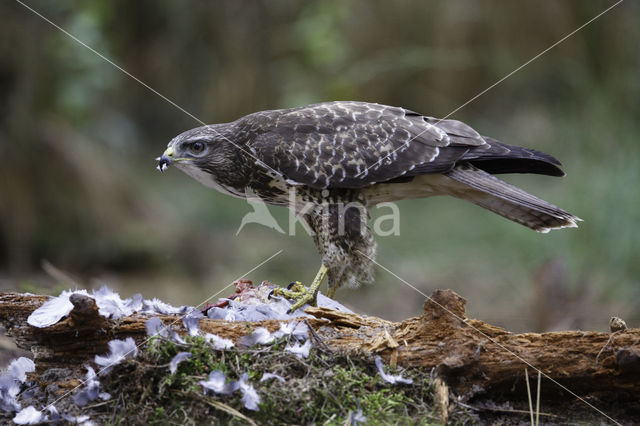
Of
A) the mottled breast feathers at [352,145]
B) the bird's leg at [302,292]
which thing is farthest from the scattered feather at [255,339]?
the mottled breast feathers at [352,145]

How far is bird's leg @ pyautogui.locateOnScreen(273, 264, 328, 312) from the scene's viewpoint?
11.0 ft

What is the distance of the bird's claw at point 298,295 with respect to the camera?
3314mm

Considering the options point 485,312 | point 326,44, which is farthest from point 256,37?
point 485,312

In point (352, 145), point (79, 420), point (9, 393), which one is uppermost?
point (352, 145)

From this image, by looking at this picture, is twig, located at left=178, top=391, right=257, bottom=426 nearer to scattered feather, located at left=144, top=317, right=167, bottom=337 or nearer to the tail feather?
scattered feather, located at left=144, top=317, right=167, bottom=337

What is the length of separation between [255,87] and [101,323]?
8.56 metres

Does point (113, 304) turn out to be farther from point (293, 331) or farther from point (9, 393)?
point (293, 331)

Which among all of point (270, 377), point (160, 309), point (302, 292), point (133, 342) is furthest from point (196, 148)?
point (270, 377)

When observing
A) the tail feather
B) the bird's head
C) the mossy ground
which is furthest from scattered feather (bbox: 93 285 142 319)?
the tail feather

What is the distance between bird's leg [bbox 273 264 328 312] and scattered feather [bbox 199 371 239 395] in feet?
3.06

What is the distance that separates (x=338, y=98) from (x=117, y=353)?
22.8 ft

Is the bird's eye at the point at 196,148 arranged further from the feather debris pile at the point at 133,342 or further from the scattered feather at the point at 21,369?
the scattered feather at the point at 21,369

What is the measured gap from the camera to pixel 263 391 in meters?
2.31

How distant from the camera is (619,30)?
8.22 m
